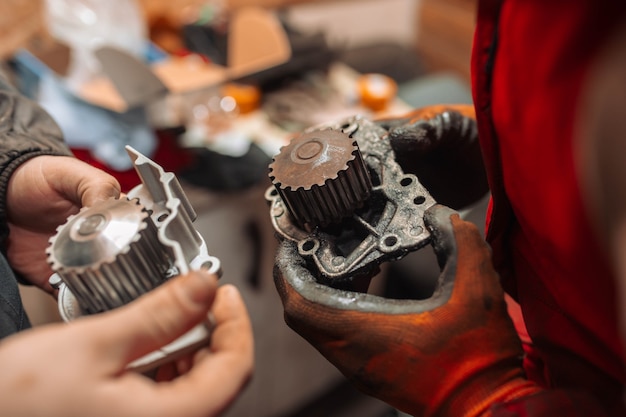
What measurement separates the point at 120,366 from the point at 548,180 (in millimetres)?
350

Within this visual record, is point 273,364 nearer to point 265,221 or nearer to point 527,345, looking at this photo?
point 265,221

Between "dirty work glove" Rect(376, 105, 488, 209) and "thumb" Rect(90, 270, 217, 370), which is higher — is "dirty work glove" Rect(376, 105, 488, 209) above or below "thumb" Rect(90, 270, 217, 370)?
below

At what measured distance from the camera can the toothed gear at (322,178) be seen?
0.52 m

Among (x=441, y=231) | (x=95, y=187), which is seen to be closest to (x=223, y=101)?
(x=95, y=187)

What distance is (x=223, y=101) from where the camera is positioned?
1.45 meters

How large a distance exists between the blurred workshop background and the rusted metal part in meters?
0.26

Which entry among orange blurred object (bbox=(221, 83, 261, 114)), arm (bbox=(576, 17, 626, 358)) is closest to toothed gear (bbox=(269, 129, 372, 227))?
arm (bbox=(576, 17, 626, 358))

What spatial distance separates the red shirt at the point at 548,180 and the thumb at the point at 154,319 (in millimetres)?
271

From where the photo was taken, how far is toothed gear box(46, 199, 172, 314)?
0.42 meters

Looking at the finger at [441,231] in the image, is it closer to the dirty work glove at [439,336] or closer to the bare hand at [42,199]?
the dirty work glove at [439,336]

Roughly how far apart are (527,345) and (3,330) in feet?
1.83

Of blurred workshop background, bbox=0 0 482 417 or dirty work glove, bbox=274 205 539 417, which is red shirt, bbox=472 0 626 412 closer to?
dirty work glove, bbox=274 205 539 417

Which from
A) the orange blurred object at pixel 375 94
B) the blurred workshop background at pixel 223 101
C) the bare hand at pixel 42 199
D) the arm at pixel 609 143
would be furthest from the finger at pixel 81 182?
the orange blurred object at pixel 375 94

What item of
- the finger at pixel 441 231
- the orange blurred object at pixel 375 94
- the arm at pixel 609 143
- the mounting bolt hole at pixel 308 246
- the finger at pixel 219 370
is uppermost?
the arm at pixel 609 143
